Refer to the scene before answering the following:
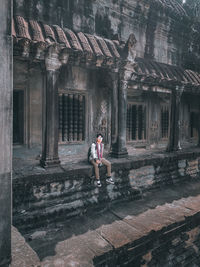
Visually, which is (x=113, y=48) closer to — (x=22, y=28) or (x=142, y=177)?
(x=22, y=28)

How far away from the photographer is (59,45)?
554 centimetres

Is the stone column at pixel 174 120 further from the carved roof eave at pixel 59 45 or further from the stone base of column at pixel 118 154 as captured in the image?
the carved roof eave at pixel 59 45

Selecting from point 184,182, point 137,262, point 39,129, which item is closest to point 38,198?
point 137,262

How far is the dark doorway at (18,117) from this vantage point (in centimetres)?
818

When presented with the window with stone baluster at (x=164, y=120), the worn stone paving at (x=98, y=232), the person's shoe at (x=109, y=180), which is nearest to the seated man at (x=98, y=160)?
the person's shoe at (x=109, y=180)

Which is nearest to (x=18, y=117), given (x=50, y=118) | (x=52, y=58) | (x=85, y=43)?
(x=50, y=118)

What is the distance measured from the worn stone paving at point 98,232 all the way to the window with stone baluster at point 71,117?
406 cm

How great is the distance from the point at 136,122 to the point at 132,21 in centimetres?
530

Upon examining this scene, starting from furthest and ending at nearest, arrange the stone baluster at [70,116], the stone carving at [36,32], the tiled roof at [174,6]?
1. the tiled roof at [174,6]
2. the stone baluster at [70,116]
3. the stone carving at [36,32]

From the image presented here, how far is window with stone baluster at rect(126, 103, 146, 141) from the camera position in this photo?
11367mm

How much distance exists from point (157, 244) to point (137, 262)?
670 mm

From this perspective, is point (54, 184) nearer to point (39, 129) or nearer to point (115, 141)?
point (115, 141)

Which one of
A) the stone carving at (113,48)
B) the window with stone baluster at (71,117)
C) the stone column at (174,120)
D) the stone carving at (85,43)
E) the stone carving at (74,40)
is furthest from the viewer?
the stone column at (174,120)

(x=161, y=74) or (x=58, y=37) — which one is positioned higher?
(x=58, y=37)
